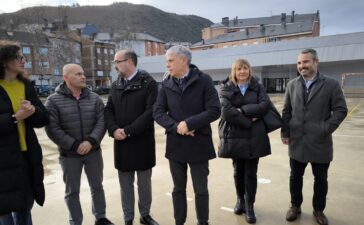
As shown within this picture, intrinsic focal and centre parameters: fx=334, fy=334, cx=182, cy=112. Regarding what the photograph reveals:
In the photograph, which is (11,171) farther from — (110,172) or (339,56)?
(339,56)

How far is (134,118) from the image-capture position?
369 cm

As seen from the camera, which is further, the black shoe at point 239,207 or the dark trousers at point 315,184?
the black shoe at point 239,207

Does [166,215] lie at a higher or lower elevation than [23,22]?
lower

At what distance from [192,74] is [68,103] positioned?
136cm

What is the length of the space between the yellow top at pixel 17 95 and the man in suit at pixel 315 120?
2.85 metres

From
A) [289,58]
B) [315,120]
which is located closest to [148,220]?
[315,120]

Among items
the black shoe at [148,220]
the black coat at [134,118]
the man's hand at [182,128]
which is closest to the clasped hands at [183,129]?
the man's hand at [182,128]

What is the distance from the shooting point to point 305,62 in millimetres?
3699

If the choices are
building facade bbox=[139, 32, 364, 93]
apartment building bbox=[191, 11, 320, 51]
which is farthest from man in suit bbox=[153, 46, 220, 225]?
apartment building bbox=[191, 11, 320, 51]

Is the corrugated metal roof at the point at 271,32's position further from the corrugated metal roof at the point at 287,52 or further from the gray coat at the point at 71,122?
the gray coat at the point at 71,122

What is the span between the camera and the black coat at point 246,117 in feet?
12.2

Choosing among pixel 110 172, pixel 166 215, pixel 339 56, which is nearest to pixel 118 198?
pixel 166 215

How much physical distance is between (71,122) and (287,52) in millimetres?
35561

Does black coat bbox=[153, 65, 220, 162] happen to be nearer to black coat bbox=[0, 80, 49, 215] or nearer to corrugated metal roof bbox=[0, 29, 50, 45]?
black coat bbox=[0, 80, 49, 215]
